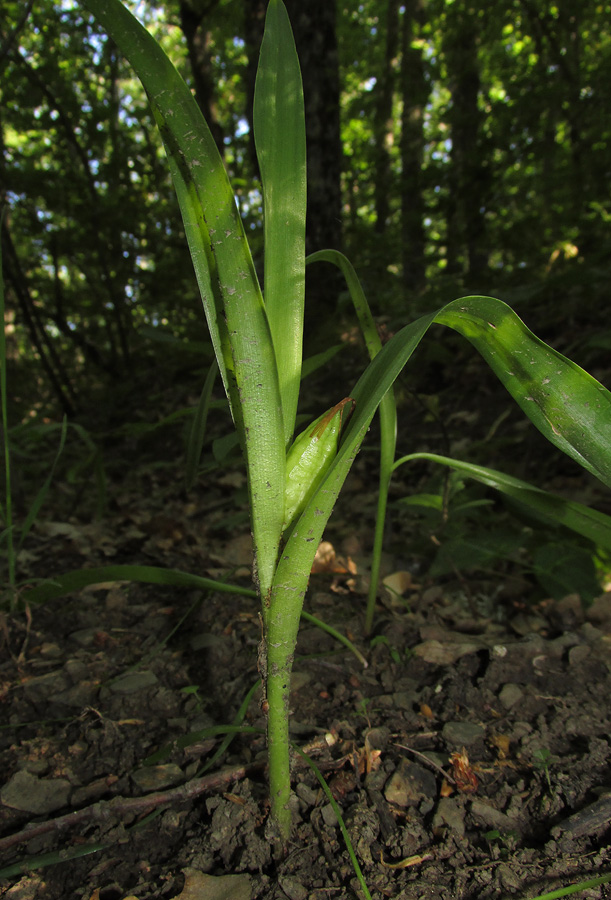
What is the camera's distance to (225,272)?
530 millimetres

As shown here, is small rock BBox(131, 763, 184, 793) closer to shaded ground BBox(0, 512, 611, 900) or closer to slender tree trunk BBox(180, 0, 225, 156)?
shaded ground BBox(0, 512, 611, 900)

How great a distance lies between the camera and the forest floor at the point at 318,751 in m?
0.66

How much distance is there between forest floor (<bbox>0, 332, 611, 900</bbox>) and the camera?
2.17ft

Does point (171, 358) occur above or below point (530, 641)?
above

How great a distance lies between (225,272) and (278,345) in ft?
0.35

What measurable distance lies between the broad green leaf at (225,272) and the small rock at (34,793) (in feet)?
1.58

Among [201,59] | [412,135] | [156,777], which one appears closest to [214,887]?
[156,777]

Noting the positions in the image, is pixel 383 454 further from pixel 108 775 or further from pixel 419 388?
pixel 419 388

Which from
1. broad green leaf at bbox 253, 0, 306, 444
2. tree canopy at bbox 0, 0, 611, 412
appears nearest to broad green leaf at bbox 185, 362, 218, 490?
broad green leaf at bbox 253, 0, 306, 444

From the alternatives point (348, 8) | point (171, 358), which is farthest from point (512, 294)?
point (348, 8)

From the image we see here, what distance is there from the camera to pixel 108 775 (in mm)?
826

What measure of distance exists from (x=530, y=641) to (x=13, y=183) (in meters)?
4.27

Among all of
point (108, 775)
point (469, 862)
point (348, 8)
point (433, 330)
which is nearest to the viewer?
point (469, 862)

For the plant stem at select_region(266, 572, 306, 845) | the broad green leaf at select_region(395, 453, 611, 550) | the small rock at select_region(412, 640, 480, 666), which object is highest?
the broad green leaf at select_region(395, 453, 611, 550)
